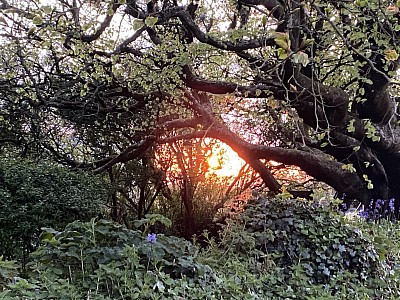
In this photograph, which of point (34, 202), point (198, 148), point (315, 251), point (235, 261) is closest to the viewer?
point (235, 261)

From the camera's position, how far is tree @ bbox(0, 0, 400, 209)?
4.89 meters

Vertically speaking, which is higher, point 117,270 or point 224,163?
point 224,163

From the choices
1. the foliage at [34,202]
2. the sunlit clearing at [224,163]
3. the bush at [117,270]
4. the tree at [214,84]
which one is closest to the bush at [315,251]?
the bush at [117,270]

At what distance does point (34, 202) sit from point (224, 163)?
432 centimetres

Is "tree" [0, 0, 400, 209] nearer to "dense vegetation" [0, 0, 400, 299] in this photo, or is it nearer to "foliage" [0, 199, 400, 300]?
"dense vegetation" [0, 0, 400, 299]

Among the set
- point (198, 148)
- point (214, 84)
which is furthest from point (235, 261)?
point (198, 148)

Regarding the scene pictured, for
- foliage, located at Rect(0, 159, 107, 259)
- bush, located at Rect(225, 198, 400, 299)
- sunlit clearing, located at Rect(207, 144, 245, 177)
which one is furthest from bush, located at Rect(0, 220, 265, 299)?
sunlit clearing, located at Rect(207, 144, 245, 177)

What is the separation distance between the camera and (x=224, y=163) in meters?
8.86

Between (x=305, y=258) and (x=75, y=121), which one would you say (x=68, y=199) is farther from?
(x=305, y=258)

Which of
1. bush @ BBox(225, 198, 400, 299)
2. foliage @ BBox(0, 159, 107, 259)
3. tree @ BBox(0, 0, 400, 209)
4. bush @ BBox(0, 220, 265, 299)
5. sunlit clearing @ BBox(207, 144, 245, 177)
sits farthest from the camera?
sunlit clearing @ BBox(207, 144, 245, 177)

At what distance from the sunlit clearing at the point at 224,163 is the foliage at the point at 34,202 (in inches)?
115

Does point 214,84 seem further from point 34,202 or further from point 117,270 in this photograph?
point 117,270

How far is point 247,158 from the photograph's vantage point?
6664mm

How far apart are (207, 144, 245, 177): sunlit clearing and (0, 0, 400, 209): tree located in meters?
0.75
